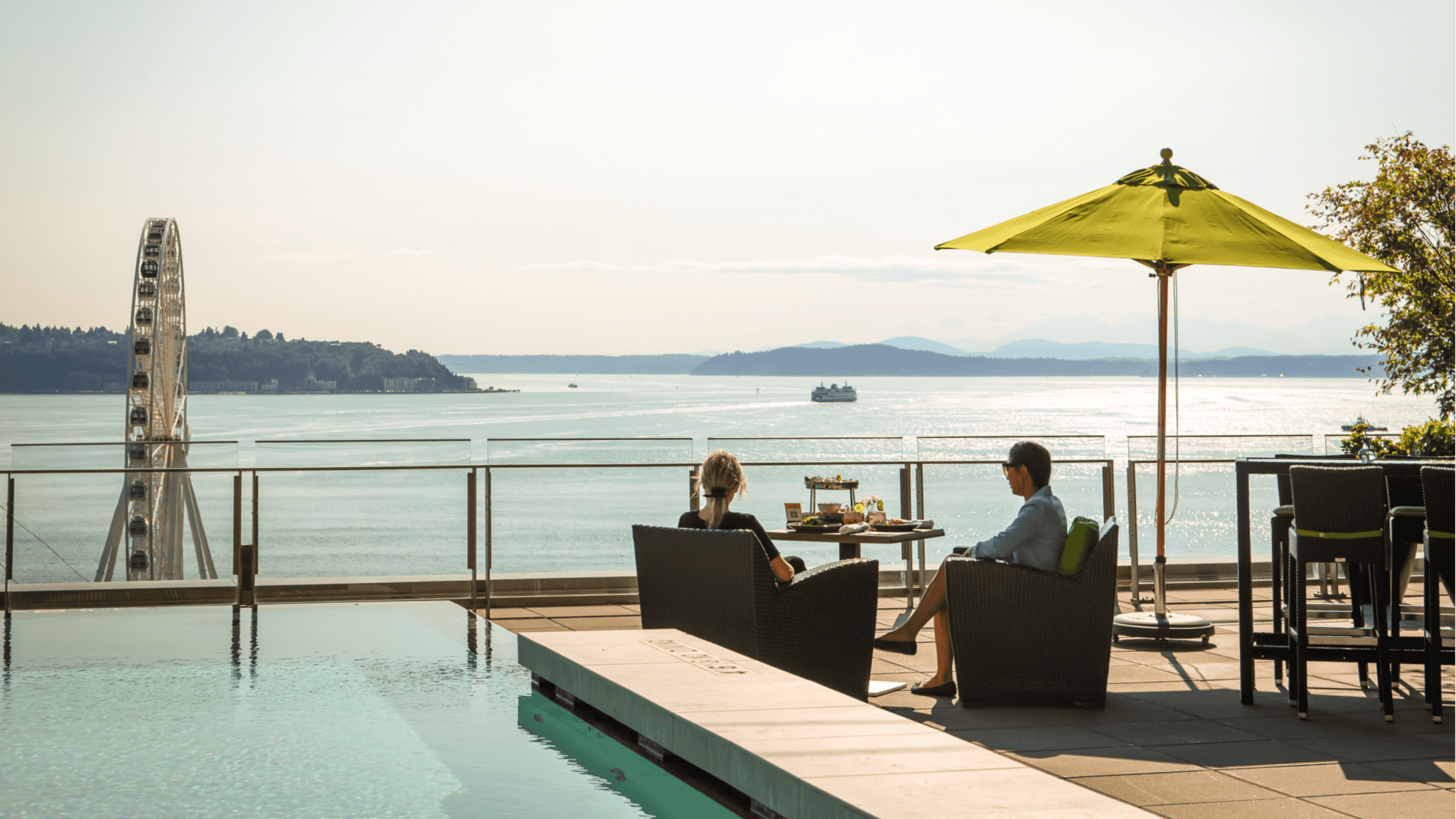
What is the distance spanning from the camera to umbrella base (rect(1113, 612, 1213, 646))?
6.15 metres

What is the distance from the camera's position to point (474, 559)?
793cm

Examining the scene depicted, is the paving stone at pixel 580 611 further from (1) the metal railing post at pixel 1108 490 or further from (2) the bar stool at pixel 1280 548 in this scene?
(2) the bar stool at pixel 1280 548

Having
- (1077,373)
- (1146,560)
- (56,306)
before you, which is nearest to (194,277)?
(56,306)

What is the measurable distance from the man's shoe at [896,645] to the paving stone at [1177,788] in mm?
1612

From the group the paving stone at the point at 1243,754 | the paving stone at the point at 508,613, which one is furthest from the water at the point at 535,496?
the paving stone at the point at 1243,754

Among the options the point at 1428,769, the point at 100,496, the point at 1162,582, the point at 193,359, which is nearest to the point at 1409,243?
the point at 1162,582

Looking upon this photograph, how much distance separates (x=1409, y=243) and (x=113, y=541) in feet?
44.0

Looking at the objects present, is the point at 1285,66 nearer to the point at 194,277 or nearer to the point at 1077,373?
the point at 194,277

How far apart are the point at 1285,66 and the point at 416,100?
11.8 meters

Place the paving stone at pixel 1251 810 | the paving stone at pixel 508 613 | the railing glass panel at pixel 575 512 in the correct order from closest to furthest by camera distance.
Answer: the paving stone at pixel 1251 810
the paving stone at pixel 508 613
the railing glass panel at pixel 575 512

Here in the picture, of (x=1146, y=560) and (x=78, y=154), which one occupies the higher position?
(x=78, y=154)

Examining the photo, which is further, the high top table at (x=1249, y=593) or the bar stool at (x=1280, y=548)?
the bar stool at (x=1280, y=548)

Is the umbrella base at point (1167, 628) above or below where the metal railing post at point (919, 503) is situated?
below

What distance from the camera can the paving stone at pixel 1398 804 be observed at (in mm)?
3296
